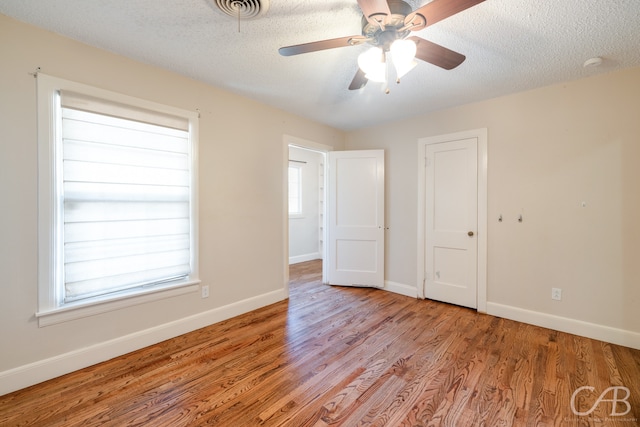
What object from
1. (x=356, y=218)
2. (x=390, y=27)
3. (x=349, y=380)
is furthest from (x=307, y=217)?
(x=390, y=27)

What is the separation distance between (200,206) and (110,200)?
711 millimetres

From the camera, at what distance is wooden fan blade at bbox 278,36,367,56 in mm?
1448

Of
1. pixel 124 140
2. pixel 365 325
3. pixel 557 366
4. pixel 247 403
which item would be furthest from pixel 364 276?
pixel 124 140

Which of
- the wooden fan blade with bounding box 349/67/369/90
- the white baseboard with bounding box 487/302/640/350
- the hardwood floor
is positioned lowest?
the hardwood floor

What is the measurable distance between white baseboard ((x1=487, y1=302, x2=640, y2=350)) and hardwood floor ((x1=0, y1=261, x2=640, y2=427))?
9 centimetres

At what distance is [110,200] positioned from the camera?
2.12 meters

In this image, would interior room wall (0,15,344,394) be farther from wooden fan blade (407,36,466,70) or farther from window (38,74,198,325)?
wooden fan blade (407,36,466,70)

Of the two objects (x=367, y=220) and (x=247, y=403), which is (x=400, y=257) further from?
(x=247, y=403)

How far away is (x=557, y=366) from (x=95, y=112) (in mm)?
4035

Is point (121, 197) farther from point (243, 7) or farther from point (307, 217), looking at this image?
point (307, 217)

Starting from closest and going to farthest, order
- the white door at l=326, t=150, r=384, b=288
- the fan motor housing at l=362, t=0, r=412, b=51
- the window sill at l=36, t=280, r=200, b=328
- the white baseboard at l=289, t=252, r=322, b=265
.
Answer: the fan motor housing at l=362, t=0, r=412, b=51, the window sill at l=36, t=280, r=200, b=328, the white door at l=326, t=150, r=384, b=288, the white baseboard at l=289, t=252, r=322, b=265

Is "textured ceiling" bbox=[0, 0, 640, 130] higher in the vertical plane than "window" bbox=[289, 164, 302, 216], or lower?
higher

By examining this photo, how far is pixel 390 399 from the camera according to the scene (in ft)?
5.54

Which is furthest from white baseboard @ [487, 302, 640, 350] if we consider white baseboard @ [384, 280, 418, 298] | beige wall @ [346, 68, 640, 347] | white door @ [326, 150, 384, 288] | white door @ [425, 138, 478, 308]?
white door @ [326, 150, 384, 288]
